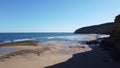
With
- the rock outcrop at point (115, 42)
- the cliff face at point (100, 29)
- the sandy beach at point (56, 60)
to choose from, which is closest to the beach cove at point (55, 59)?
the sandy beach at point (56, 60)

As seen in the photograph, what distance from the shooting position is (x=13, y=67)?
1712 centimetres

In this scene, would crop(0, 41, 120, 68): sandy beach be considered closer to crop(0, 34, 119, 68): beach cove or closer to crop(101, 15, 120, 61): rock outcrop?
crop(0, 34, 119, 68): beach cove

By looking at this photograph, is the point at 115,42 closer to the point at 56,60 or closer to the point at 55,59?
the point at 55,59

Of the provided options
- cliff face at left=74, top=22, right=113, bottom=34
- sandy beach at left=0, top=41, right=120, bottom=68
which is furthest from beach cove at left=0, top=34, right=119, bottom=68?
cliff face at left=74, top=22, right=113, bottom=34

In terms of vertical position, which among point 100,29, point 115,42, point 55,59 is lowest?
point 55,59

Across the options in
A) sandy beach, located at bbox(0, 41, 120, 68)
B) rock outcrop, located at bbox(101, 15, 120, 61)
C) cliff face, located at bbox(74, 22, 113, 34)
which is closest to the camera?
sandy beach, located at bbox(0, 41, 120, 68)

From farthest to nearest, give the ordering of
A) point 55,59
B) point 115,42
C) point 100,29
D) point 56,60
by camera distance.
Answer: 1. point 100,29
2. point 115,42
3. point 55,59
4. point 56,60

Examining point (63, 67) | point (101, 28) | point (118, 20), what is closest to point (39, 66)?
point (63, 67)

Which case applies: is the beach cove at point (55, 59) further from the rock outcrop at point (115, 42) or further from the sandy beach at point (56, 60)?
the rock outcrop at point (115, 42)

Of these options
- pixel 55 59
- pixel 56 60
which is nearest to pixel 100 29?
pixel 55 59

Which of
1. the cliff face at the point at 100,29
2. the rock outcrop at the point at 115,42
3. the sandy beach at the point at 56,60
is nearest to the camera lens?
the sandy beach at the point at 56,60

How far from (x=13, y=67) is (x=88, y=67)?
21.0 feet

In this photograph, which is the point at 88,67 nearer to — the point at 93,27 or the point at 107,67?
the point at 107,67

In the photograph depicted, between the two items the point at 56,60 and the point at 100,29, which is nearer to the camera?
the point at 56,60
